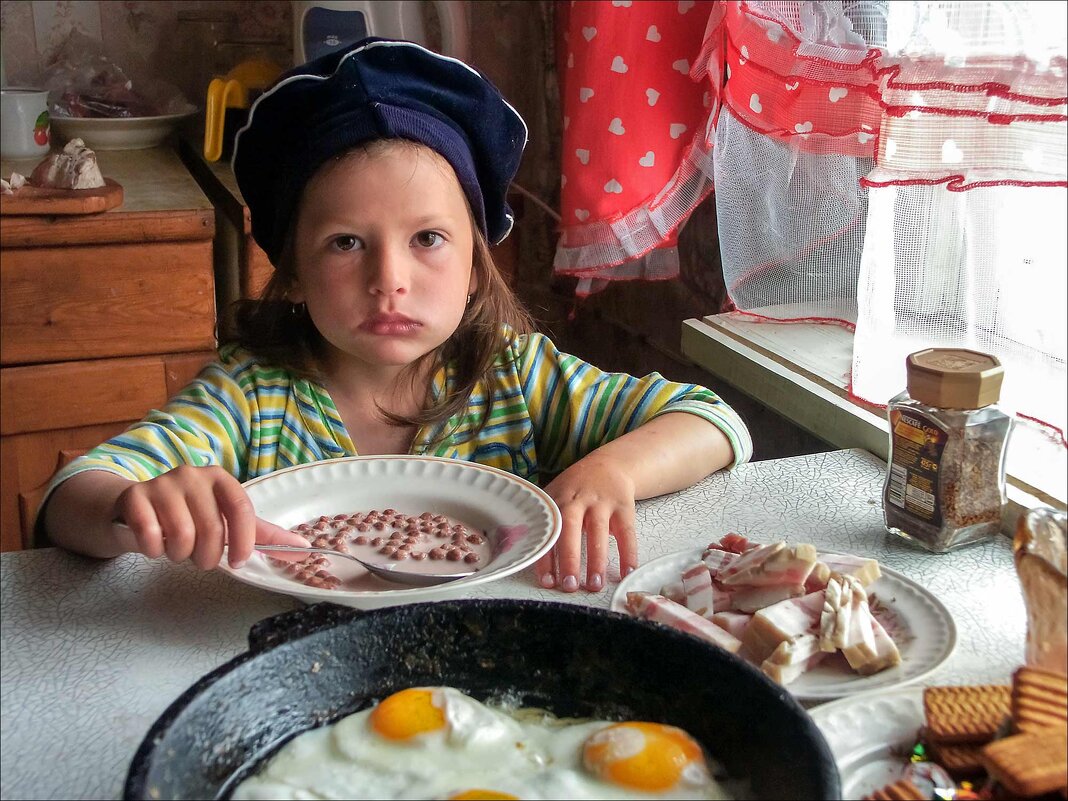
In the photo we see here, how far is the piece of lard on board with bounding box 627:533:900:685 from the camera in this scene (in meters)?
0.71

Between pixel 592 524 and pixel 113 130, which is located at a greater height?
pixel 113 130

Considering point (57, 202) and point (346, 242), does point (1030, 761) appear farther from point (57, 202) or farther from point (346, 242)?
point (57, 202)

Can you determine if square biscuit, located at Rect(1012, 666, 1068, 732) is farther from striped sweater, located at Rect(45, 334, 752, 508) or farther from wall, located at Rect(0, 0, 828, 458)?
wall, located at Rect(0, 0, 828, 458)

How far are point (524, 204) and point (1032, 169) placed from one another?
5.22 ft

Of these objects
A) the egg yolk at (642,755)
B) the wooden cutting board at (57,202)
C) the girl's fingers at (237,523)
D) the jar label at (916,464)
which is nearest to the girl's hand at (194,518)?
the girl's fingers at (237,523)

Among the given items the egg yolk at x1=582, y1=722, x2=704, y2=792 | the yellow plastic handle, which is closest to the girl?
the egg yolk at x1=582, y1=722, x2=704, y2=792

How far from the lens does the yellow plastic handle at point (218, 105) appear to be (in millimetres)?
2215

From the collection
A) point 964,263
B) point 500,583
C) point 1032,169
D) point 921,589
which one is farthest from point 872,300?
point 500,583

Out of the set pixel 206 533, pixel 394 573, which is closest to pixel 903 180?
pixel 394 573

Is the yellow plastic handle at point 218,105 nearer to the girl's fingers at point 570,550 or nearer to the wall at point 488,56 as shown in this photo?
the wall at point 488,56

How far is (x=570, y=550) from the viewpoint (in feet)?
2.83

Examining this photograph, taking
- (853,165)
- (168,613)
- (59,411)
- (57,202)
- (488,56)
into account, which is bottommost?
(59,411)

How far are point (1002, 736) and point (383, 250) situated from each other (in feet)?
2.33

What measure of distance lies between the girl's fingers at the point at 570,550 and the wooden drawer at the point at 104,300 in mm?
1309
